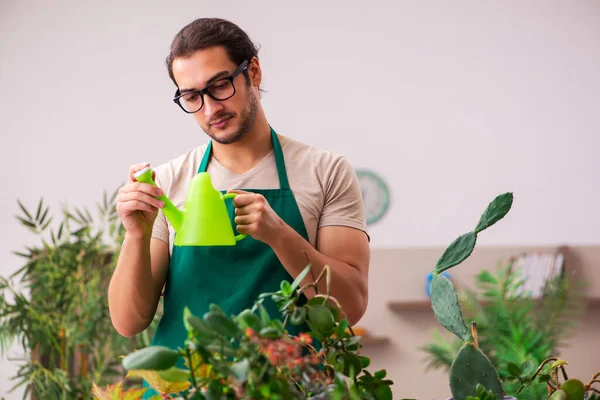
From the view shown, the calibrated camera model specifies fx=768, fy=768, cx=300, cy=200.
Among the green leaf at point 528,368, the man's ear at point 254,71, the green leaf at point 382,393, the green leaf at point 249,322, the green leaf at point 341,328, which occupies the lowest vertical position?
the green leaf at point 528,368

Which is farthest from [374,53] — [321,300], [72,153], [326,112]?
[321,300]

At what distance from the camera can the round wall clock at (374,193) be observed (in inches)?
182

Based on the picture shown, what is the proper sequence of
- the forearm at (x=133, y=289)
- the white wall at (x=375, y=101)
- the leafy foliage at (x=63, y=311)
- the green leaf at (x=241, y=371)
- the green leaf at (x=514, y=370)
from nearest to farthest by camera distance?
the green leaf at (x=241, y=371)
the green leaf at (x=514, y=370)
the forearm at (x=133, y=289)
the leafy foliage at (x=63, y=311)
the white wall at (x=375, y=101)

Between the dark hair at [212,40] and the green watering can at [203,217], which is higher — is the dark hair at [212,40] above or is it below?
above

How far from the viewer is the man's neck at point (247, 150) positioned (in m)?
1.57

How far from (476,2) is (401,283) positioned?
1.75 m

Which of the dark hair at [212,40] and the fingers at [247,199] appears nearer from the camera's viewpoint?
the fingers at [247,199]

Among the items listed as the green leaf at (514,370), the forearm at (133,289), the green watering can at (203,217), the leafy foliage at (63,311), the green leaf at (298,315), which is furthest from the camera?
the leafy foliage at (63,311)

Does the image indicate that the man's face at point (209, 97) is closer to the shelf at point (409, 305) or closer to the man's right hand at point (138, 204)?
the man's right hand at point (138, 204)

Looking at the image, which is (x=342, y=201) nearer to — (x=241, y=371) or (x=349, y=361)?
(x=349, y=361)

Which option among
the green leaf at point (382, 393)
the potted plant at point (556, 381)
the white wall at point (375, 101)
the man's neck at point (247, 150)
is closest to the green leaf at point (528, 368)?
the potted plant at point (556, 381)

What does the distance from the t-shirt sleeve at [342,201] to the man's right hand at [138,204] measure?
14.0 inches

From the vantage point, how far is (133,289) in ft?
4.66

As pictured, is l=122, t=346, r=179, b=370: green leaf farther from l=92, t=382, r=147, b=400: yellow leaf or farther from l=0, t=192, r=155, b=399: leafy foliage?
l=0, t=192, r=155, b=399: leafy foliage
